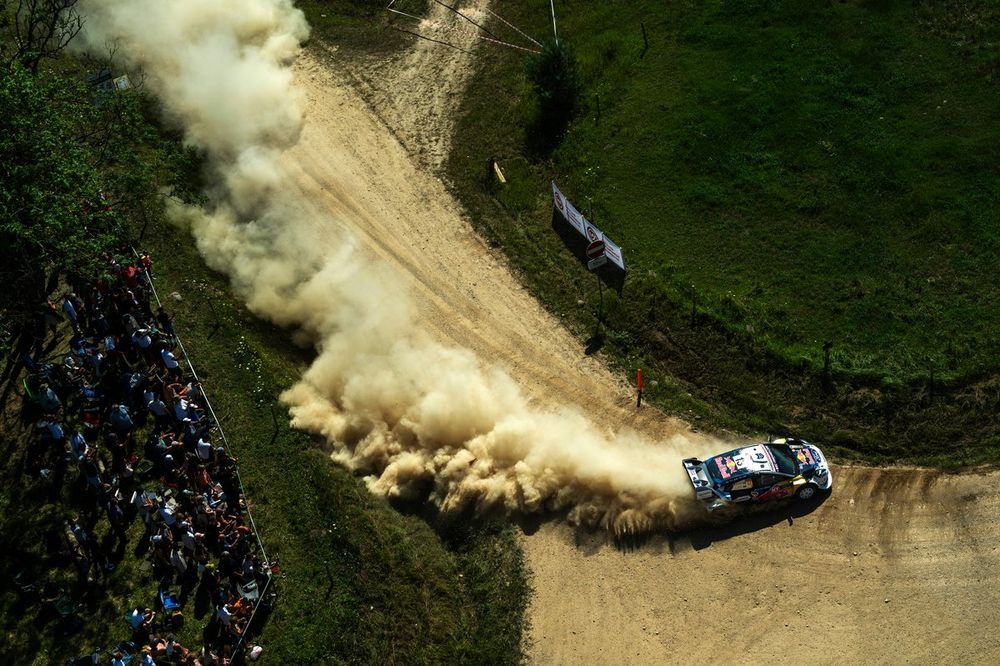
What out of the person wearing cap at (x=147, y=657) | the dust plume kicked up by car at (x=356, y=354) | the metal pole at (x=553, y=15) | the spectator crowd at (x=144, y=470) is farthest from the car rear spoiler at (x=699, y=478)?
the metal pole at (x=553, y=15)

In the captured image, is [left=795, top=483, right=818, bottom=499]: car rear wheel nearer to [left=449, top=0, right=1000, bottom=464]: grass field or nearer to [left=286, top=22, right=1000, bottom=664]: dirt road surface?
[left=286, top=22, right=1000, bottom=664]: dirt road surface

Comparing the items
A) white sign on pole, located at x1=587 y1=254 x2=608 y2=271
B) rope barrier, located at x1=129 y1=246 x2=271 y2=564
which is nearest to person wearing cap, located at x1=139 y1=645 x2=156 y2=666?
rope barrier, located at x1=129 y1=246 x2=271 y2=564

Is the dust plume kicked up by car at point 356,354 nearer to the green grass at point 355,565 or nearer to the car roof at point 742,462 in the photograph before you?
the green grass at point 355,565

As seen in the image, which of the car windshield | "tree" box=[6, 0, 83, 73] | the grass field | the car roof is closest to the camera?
the car roof

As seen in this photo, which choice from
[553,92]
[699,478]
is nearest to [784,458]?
[699,478]

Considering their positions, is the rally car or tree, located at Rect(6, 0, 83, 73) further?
tree, located at Rect(6, 0, 83, 73)

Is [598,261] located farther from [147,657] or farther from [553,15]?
[147,657]
